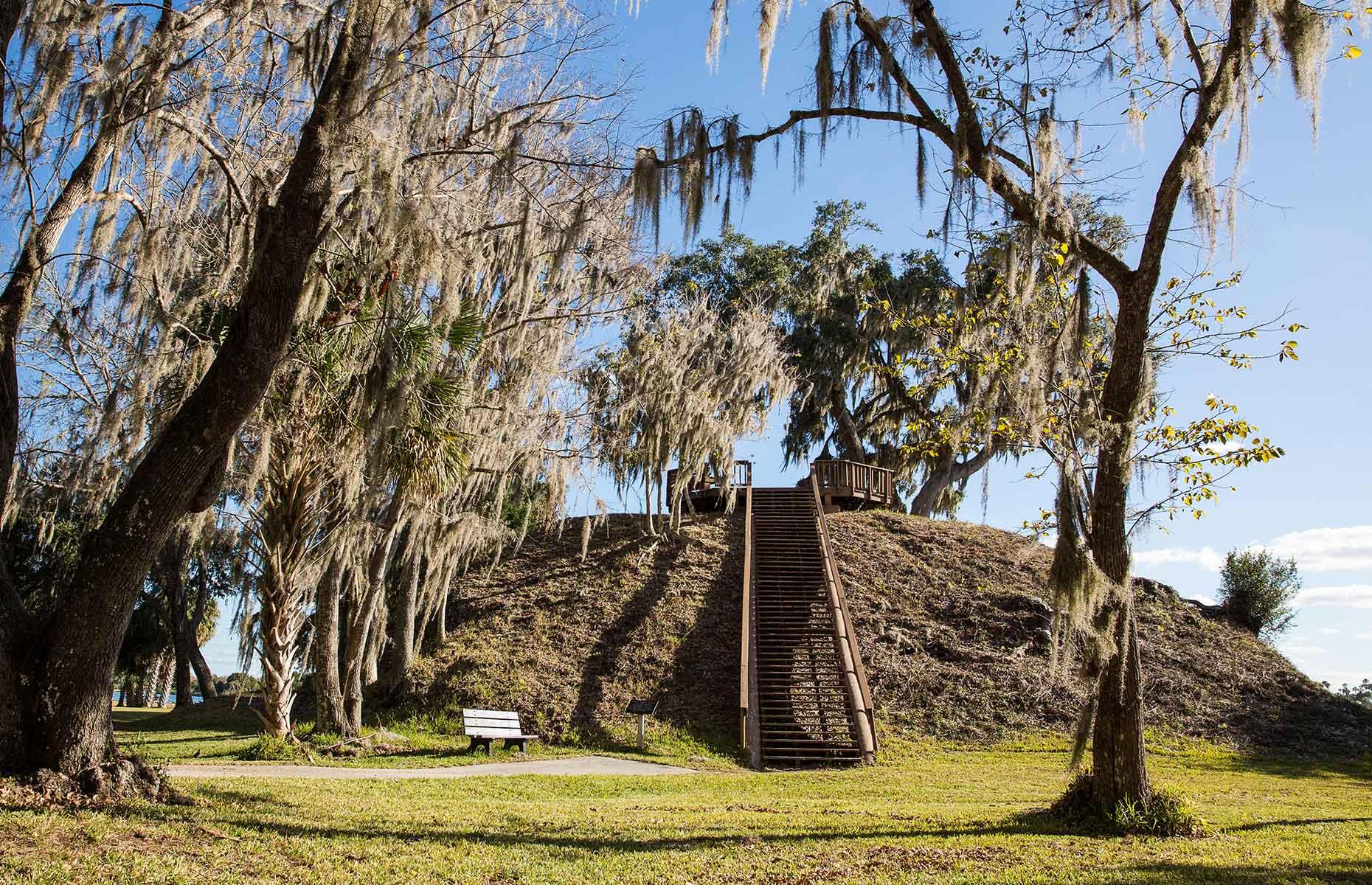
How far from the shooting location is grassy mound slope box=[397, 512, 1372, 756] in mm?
15000

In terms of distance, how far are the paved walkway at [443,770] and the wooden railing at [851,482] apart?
1309 centimetres

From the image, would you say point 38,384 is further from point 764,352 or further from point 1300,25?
point 1300,25

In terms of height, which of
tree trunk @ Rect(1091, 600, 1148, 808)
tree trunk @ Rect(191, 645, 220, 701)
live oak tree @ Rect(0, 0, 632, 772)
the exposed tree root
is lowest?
tree trunk @ Rect(191, 645, 220, 701)

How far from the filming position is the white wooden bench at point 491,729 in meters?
12.8

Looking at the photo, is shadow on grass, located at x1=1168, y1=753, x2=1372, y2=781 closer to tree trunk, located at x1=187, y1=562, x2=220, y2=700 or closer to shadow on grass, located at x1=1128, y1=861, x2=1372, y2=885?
shadow on grass, located at x1=1128, y1=861, x2=1372, y2=885

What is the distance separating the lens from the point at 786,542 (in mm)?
20484

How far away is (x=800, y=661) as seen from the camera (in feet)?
51.7

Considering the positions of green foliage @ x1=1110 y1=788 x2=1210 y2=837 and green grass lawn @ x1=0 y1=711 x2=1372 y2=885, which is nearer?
green grass lawn @ x1=0 y1=711 x2=1372 y2=885

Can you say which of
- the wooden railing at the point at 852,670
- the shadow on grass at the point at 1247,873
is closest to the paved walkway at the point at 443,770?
the wooden railing at the point at 852,670

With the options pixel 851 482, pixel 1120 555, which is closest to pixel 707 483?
pixel 851 482

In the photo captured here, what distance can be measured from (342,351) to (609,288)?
215 inches

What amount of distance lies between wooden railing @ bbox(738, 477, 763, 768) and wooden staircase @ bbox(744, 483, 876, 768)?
0.02 meters

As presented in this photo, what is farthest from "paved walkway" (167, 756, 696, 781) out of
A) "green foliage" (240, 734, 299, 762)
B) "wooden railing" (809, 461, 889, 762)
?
"wooden railing" (809, 461, 889, 762)

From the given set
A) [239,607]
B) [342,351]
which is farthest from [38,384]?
[342,351]
